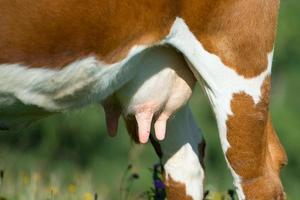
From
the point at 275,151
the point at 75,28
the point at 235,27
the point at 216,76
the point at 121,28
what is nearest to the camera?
the point at 75,28

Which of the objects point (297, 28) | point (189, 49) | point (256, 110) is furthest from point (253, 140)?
point (297, 28)

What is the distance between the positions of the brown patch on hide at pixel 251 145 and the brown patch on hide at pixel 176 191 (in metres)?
0.56

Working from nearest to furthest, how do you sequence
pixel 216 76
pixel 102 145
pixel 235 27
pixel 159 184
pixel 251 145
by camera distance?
pixel 235 27
pixel 216 76
pixel 251 145
pixel 159 184
pixel 102 145

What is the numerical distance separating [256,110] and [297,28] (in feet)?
46.7

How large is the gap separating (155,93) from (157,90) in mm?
23

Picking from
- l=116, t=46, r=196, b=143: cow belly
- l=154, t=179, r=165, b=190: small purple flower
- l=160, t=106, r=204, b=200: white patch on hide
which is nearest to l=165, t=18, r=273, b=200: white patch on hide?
l=116, t=46, r=196, b=143: cow belly

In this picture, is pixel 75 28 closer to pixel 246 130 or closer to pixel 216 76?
pixel 216 76

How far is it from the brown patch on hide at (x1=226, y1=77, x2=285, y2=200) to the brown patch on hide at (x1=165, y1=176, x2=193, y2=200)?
0.56 metres

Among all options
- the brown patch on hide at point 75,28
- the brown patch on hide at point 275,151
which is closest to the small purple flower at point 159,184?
the brown patch on hide at point 275,151

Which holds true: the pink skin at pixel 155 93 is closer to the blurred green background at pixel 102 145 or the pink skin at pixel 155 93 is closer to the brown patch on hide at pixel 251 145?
the brown patch on hide at pixel 251 145

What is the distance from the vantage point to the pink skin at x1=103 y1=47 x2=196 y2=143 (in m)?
5.87

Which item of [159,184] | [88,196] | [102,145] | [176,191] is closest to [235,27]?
[176,191]

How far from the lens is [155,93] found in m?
6.02

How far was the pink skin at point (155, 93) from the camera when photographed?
587cm
